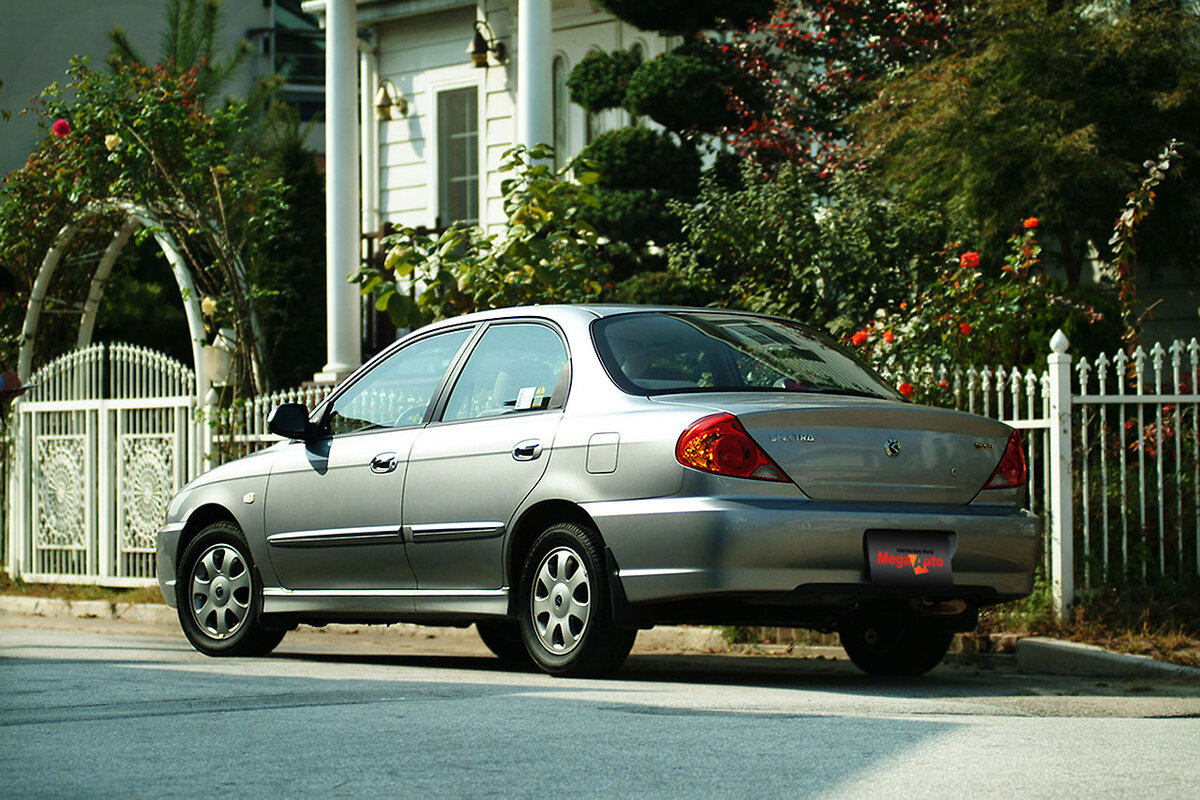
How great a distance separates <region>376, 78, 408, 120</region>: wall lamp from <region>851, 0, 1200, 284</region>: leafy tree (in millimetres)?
9036

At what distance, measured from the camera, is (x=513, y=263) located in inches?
470

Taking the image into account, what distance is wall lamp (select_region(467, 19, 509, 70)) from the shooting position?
19578mm

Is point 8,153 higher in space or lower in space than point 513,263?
higher

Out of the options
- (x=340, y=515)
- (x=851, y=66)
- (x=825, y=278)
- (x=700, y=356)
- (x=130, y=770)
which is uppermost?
(x=851, y=66)

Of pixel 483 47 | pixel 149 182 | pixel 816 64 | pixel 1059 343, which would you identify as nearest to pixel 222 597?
pixel 1059 343

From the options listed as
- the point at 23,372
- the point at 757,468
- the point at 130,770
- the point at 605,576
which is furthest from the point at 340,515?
the point at 23,372

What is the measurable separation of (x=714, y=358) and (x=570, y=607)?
1214 mm

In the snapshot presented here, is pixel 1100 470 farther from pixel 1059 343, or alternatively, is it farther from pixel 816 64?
pixel 816 64

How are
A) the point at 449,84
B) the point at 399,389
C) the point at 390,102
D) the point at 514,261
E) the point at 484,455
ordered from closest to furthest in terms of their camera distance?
the point at 484,455 < the point at 399,389 < the point at 514,261 < the point at 449,84 < the point at 390,102

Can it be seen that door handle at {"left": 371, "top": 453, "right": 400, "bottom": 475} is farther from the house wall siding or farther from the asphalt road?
the house wall siding

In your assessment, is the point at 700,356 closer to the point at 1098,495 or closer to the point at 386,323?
the point at 1098,495

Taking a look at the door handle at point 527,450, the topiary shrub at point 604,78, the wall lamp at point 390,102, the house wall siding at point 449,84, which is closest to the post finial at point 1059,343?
the door handle at point 527,450

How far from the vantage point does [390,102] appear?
69.4 ft

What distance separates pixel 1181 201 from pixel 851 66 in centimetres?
403
